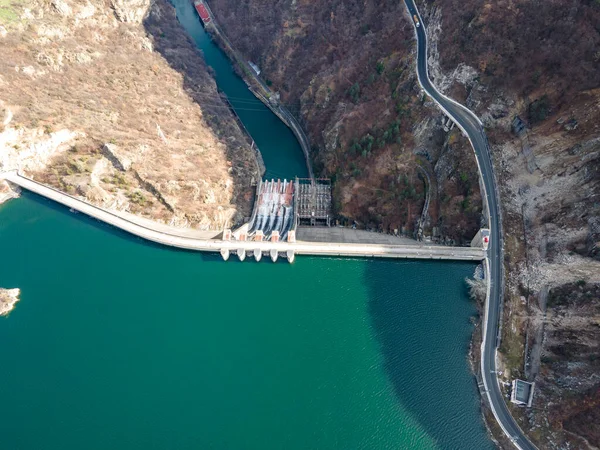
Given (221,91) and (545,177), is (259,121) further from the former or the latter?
(545,177)

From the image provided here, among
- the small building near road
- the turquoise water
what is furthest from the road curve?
the turquoise water

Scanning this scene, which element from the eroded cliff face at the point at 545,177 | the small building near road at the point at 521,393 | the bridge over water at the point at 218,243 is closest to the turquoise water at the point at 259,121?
the bridge over water at the point at 218,243

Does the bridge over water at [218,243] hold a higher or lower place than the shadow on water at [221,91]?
lower

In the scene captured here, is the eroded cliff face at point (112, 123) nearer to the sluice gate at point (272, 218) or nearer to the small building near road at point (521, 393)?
the sluice gate at point (272, 218)

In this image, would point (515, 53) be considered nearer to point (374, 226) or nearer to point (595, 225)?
point (595, 225)

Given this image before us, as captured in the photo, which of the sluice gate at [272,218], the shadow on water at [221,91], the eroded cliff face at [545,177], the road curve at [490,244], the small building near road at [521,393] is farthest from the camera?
the shadow on water at [221,91]
